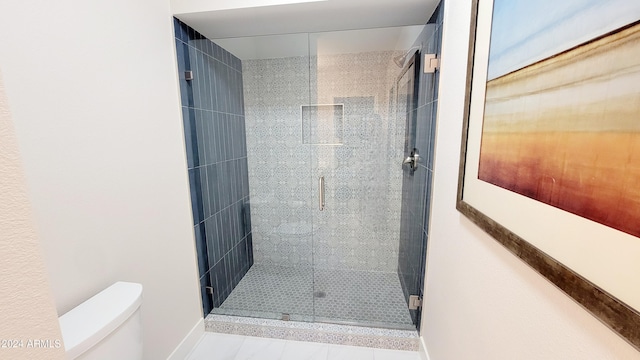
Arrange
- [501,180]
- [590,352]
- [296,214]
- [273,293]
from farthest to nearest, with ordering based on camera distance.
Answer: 1. [296,214]
2. [273,293]
3. [501,180]
4. [590,352]

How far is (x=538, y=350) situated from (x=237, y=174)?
2.18m

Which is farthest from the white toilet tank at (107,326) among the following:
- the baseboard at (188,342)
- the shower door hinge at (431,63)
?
the shower door hinge at (431,63)

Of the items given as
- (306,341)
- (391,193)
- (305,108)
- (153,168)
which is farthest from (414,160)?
(153,168)

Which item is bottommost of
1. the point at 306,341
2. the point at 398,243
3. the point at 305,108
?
the point at 306,341

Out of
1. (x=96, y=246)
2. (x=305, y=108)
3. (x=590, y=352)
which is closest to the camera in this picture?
(x=590, y=352)

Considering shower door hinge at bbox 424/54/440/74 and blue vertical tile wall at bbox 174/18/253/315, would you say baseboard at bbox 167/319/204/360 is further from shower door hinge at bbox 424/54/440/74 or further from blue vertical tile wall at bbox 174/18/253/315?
shower door hinge at bbox 424/54/440/74

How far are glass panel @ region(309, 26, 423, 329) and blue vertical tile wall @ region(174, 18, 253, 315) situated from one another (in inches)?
26.6

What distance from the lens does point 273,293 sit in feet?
7.14

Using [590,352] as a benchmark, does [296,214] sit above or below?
below

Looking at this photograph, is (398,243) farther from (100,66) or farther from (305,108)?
(100,66)

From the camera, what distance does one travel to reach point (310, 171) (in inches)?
95.8

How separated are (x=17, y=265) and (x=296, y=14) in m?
1.58

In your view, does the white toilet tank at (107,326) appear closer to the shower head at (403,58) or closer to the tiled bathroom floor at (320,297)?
the tiled bathroom floor at (320,297)

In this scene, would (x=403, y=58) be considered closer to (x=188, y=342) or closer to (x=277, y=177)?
(x=277, y=177)
